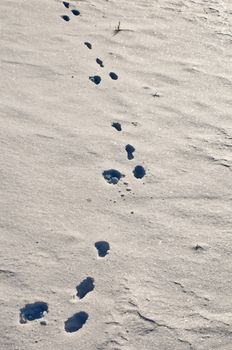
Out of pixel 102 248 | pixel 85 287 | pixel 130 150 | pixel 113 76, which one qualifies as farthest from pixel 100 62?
pixel 85 287

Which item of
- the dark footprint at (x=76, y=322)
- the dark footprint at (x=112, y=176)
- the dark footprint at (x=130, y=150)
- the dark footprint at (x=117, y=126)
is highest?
the dark footprint at (x=117, y=126)

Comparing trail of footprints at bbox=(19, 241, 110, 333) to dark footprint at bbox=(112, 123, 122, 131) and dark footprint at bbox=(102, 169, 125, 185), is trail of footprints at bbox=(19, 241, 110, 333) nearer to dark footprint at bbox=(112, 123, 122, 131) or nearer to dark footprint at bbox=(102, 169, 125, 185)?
dark footprint at bbox=(102, 169, 125, 185)

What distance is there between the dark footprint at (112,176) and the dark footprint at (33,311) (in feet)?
2.80

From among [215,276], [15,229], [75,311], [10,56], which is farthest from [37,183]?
[10,56]

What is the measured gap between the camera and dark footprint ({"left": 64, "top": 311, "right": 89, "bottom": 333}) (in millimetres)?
2375

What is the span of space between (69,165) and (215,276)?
994 millimetres

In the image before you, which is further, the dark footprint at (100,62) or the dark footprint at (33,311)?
Result: the dark footprint at (100,62)

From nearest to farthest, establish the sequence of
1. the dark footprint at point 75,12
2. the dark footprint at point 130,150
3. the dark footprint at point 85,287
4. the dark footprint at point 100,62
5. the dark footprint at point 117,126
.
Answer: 1. the dark footprint at point 85,287
2. the dark footprint at point 130,150
3. the dark footprint at point 117,126
4. the dark footprint at point 100,62
5. the dark footprint at point 75,12

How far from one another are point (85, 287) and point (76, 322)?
0.60ft

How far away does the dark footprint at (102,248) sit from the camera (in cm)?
269

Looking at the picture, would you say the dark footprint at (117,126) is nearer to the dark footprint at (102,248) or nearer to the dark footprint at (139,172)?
the dark footprint at (139,172)

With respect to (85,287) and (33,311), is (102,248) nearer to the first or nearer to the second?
(85,287)

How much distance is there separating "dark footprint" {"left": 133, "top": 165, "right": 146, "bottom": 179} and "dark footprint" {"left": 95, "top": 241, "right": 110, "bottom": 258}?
53 centimetres

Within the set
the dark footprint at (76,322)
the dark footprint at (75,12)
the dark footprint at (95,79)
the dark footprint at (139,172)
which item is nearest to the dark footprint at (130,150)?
the dark footprint at (139,172)
